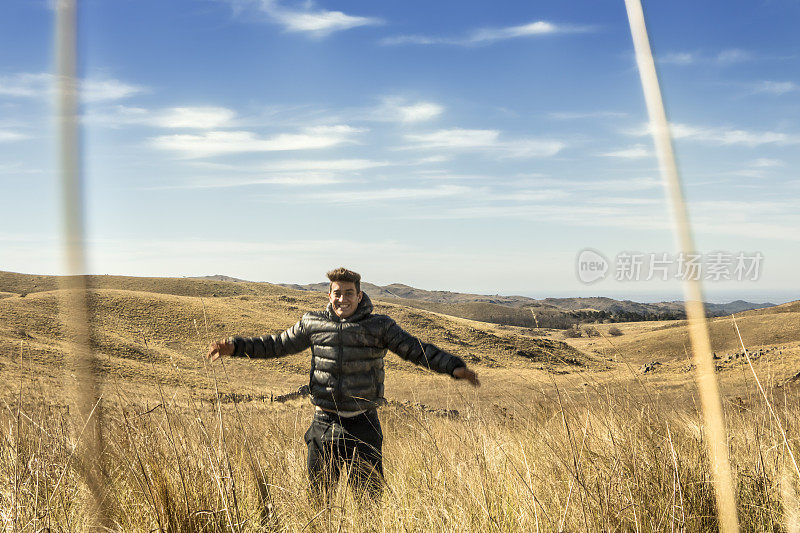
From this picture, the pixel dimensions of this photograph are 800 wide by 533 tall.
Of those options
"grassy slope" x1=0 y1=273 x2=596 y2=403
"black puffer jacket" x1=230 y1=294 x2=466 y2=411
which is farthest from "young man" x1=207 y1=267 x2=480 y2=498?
"grassy slope" x1=0 y1=273 x2=596 y2=403

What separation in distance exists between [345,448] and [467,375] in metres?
0.93

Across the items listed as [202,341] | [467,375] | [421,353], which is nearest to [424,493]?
[467,375]

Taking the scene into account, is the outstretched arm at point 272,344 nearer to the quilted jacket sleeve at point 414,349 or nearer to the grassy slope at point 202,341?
the quilted jacket sleeve at point 414,349

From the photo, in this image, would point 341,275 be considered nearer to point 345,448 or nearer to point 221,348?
point 221,348

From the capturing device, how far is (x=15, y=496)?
258 cm

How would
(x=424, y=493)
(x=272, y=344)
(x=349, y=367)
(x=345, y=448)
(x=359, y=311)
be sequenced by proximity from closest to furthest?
(x=424, y=493)
(x=345, y=448)
(x=349, y=367)
(x=359, y=311)
(x=272, y=344)

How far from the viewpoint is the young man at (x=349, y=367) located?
3842 mm

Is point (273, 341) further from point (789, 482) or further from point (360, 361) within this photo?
point (789, 482)

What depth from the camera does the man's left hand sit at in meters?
3.60

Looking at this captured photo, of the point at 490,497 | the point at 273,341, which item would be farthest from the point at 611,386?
the point at 273,341

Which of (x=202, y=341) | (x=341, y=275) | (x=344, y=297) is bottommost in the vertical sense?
(x=202, y=341)

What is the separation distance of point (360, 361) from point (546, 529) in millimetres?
1756

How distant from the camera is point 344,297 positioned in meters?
3.99

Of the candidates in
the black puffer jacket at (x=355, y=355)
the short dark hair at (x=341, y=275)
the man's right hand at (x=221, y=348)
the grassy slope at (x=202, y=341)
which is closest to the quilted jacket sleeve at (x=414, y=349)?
the black puffer jacket at (x=355, y=355)
